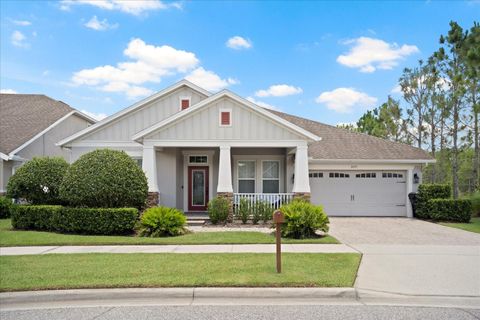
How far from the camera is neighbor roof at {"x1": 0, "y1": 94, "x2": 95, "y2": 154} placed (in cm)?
1927

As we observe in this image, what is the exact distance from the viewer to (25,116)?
2234 cm

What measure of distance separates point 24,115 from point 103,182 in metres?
13.7

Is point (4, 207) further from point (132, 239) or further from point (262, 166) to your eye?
point (262, 166)

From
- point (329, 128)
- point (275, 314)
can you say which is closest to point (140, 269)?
point (275, 314)

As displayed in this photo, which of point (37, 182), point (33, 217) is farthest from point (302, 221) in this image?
point (37, 182)

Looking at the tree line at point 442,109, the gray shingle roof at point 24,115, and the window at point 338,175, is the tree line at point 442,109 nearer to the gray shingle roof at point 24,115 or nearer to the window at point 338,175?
the window at point 338,175

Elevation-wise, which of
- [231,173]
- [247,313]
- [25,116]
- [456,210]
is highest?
[25,116]

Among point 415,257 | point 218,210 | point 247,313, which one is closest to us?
point 247,313

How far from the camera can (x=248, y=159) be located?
1730 cm

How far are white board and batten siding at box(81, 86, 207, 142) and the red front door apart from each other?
2867 millimetres

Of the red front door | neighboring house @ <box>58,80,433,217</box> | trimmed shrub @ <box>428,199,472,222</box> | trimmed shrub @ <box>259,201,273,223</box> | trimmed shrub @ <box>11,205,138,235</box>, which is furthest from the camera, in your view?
the red front door

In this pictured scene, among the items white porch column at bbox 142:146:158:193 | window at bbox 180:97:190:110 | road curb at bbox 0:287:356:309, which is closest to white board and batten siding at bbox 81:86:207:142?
window at bbox 180:97:190:110

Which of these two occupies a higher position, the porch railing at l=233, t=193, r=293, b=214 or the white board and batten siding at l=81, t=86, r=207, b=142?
the white board and batten siding at l=81, t=86, r=207, b=142

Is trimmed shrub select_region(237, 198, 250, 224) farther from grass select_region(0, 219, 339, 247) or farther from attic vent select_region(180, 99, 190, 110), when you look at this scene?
attic vent select_region(180, 99, 190, 110)
